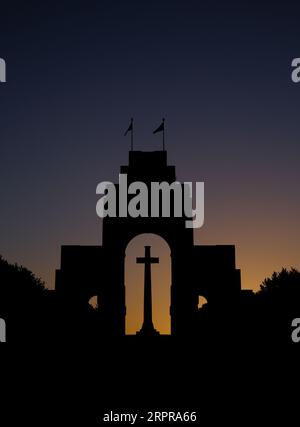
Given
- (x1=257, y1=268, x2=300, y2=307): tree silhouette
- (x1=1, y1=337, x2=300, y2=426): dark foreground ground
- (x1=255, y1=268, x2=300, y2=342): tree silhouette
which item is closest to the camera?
(x1=1, y1=337, x2=300, y2=426): dark foreground ground

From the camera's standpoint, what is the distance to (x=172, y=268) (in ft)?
113

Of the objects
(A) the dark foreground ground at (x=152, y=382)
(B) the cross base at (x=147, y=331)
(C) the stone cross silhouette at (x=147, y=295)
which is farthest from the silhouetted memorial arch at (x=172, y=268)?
(A) the dark foreground ground at (x=152, y=382)

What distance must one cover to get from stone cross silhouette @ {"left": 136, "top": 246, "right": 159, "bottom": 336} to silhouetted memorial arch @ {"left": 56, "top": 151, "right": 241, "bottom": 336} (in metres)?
1.21

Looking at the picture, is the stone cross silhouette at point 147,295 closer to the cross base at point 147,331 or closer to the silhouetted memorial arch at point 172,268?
the cross base at point 147,331

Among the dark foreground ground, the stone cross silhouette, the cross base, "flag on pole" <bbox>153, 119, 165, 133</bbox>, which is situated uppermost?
"flag on pole" <bbox>153, 119, 165, 133</bbox>

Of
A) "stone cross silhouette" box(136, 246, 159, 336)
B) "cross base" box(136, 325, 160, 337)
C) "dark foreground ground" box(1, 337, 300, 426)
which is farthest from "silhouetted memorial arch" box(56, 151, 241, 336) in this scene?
"dark foreground ground" box(1, 337, 300, 426)

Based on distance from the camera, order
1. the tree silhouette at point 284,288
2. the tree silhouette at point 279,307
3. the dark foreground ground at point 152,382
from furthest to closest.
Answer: the tree silhouette at point 284,288, the tree silhouette at point 279,307, the dark foreground ground at point 152,382

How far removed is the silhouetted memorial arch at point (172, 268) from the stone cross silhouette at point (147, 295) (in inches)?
47.6

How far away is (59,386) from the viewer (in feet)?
63.7

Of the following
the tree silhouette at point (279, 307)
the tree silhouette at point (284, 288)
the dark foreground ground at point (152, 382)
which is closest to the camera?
the dark foreground ground at point (152, 382)

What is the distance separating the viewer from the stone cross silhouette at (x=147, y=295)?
33969 millimetres

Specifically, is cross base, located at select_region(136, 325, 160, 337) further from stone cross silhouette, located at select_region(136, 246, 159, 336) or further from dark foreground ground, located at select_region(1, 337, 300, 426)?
dark foreground ground, located at select_region(1, 337, 300, 426)

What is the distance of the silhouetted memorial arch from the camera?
110 feet
